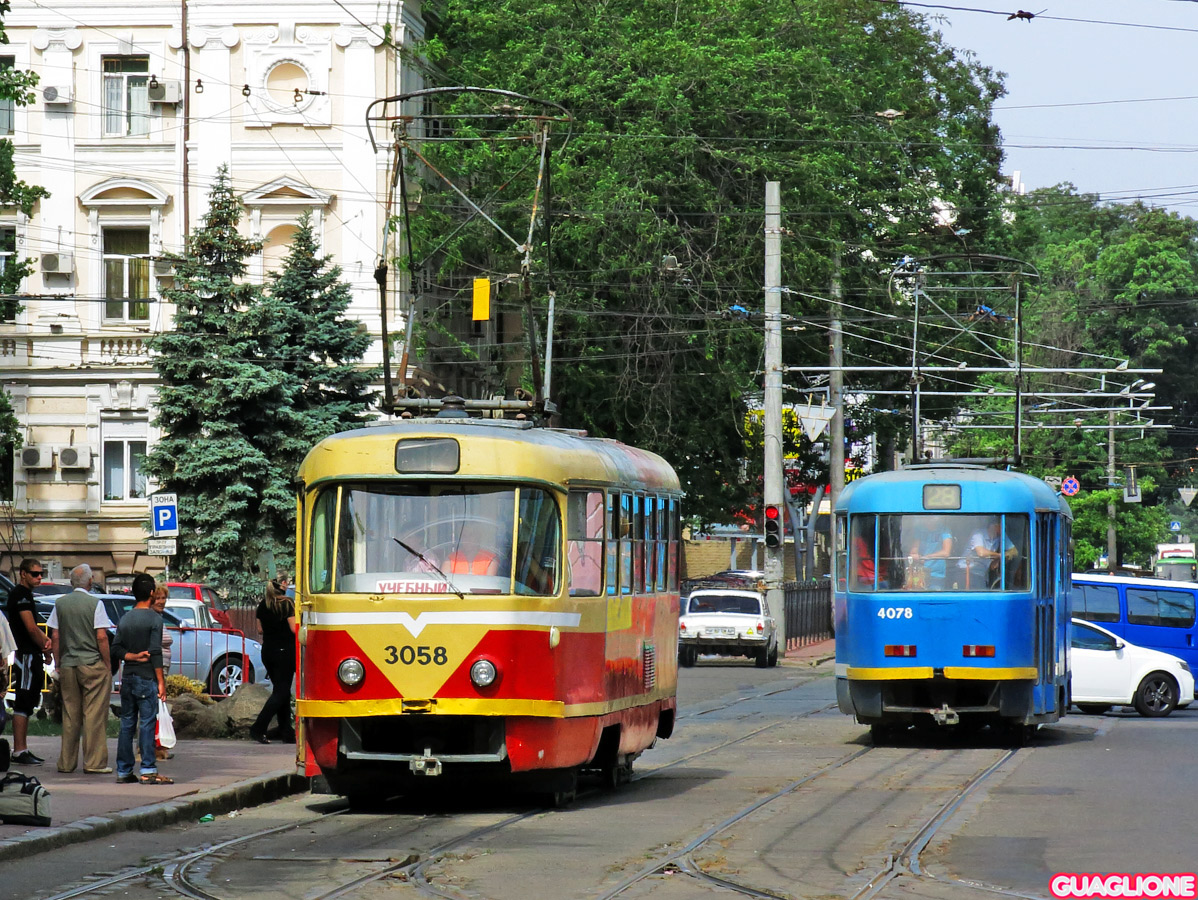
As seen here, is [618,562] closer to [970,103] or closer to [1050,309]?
[970,103]

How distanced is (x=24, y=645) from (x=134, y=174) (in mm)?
27460

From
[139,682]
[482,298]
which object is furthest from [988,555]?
[139,682]

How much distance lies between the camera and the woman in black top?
62.8 feet

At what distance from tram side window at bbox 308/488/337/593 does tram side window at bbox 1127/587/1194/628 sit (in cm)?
2159

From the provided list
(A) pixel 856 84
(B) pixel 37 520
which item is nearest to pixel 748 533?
(A) pixel 856 84

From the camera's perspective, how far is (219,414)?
37094mm

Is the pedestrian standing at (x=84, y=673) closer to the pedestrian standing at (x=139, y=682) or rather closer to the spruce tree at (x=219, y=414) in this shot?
the pedestrian standing at (x=139, y=682)

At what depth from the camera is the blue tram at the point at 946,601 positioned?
66.4 feet

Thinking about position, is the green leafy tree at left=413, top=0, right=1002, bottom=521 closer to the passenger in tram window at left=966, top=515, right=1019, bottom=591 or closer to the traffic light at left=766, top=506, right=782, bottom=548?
the traffic light at left=766, top=506, right=782, bottom=548

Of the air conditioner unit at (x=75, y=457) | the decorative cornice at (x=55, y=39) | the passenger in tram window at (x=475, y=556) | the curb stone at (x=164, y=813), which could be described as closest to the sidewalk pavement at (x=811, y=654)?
the air conditioner unit at (x=75, y=457)

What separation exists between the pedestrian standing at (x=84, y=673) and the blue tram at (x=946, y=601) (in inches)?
332

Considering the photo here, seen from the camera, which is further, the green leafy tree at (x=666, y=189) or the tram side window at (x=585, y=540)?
the green leafy tree at (x=666, y=189)

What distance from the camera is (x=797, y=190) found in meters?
42.1

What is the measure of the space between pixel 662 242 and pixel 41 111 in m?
13.9
